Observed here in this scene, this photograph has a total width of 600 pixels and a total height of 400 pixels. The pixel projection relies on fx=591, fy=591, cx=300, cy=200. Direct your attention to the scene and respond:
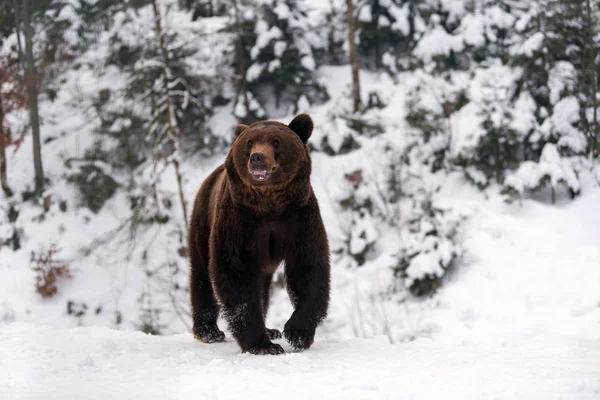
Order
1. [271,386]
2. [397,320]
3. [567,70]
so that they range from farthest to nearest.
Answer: [567,70], [397,320], [271,386]

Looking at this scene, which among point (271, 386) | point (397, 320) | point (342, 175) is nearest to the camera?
point (271, 386)

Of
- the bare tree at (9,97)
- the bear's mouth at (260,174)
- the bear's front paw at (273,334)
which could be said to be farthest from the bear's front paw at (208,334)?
the bare tree at (9,97)

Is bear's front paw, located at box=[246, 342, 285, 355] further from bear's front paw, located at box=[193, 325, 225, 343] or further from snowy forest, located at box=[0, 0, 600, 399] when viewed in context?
snowy forest, located at box=[0, 0, 600, 399]

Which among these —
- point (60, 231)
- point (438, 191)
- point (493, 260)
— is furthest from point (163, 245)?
point (493, 260)

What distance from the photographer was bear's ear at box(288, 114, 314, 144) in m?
4.17

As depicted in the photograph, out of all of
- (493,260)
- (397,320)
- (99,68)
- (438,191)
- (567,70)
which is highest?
(99,68)

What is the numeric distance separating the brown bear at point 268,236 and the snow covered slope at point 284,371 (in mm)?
264

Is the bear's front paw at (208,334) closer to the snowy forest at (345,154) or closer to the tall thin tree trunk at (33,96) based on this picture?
the snowy forest at (345,154)

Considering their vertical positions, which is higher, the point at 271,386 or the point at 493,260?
the point at 271,386

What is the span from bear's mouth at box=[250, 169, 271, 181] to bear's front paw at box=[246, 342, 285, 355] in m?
1.19

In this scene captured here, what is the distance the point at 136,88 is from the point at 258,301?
12856 millimetres

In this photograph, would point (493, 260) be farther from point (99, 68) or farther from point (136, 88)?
point (99, 68)

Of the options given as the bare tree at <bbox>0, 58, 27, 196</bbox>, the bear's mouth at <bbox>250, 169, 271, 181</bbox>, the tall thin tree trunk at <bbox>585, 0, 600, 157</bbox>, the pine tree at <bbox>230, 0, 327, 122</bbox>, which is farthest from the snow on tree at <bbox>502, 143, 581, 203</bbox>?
the bare tree at <bbox>0, 58, 27, 196</bbox>

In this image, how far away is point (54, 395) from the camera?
8.71ft
